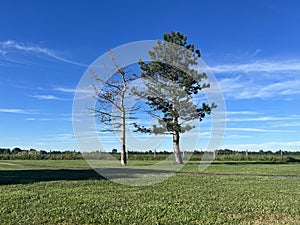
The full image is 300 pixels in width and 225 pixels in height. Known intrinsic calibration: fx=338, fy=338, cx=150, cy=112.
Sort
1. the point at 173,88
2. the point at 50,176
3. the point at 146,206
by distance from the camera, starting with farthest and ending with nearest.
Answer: the point at 173,88 → the point at 50,176 → the point at 146,206

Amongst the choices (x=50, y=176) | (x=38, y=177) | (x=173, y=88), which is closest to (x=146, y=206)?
(x=38, y=177)

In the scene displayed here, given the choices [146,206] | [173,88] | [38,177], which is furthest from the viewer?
[173,88]

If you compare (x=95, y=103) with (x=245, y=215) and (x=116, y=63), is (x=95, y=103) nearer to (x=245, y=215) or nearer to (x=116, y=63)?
(x=116, y=63)

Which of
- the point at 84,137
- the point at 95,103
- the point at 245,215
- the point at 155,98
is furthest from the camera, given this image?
the point at 155,98

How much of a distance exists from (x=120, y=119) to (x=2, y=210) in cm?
2341

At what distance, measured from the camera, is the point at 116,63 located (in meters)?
31.5

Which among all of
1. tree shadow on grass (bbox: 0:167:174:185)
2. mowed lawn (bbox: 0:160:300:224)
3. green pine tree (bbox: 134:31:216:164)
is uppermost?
green pine tree (bbox: 134:31:216:164)

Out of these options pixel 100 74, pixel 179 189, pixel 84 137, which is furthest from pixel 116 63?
pixel 179 189

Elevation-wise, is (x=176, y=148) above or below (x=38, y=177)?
above

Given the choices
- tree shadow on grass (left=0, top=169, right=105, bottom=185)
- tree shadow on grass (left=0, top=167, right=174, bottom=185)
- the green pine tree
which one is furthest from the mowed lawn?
the green pine tree

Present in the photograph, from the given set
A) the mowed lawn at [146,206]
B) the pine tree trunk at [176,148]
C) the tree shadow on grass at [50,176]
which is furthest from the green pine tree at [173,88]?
the mowed lawn at [146,206]

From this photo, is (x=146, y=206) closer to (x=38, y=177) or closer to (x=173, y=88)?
(x=38, y=177)

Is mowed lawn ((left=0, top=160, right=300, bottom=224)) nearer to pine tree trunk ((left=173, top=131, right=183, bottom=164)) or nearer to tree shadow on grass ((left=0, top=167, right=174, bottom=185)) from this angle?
tree shadow on grass ((left=0, top=167, right=174, bottom=185))

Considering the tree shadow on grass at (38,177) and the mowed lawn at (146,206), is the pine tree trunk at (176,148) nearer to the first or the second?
the tree shadow on grass at (38,177)
